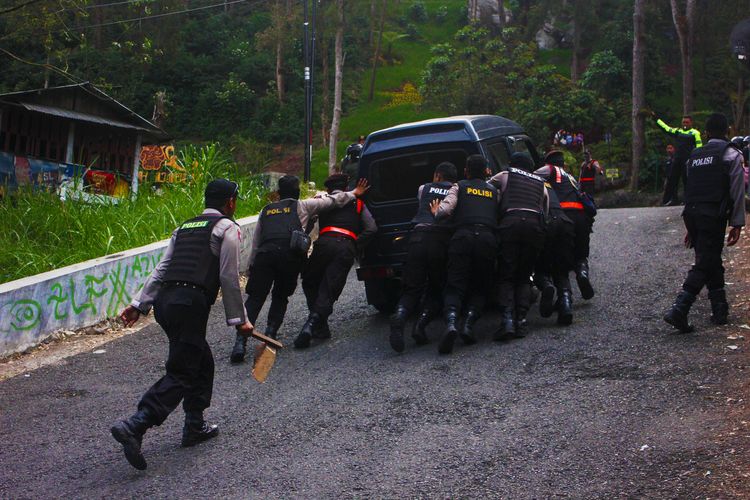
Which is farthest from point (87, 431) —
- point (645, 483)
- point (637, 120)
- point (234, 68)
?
point (234, 68)

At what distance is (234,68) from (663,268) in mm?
48924

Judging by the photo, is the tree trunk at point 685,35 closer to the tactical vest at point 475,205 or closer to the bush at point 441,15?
the tactical vest at point 475,205

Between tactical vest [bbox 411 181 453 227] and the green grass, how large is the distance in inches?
1391

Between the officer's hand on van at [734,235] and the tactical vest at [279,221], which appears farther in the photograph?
the tactical vest at [279,221]

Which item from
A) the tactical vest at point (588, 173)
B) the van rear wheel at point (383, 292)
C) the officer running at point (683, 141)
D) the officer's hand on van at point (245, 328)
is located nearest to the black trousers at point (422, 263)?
the van rear wheel at point (383, 292)

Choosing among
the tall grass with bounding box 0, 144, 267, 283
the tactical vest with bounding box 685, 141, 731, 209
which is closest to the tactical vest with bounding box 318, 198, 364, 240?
the tactical vest with bounding box 685, 141, 731, 209

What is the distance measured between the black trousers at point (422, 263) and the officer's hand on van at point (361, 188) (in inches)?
32.6

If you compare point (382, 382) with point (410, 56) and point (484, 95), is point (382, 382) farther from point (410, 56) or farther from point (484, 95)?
point (410, 56)

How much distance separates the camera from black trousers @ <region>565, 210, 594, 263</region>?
10391 mm

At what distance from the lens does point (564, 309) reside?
31.5 feet

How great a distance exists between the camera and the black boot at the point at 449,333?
8.87 metres

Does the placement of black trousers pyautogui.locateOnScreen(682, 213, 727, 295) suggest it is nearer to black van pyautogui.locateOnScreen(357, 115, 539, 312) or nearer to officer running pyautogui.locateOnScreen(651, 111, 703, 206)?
black van pyautogui.locateOnScreen(357, 115, 539, 312)

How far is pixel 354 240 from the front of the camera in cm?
998

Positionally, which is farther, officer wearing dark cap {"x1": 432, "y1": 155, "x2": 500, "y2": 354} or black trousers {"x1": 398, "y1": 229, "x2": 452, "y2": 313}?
black trousers {"x1": 398, "y1": 229, "x2": 452, "y2": 313}
